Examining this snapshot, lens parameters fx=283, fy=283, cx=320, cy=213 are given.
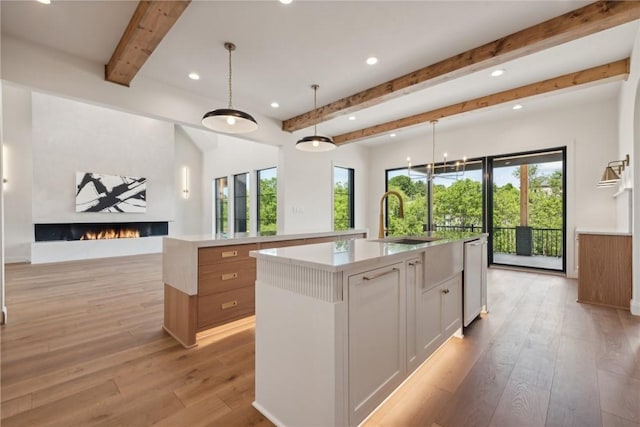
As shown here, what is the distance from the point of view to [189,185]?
9.43 metres

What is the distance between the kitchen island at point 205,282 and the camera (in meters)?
2.40

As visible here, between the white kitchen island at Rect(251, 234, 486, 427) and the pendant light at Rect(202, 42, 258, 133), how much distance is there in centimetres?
160

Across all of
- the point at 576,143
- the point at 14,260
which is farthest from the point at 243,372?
the point at 14,260

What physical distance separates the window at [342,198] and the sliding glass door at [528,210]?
315cm

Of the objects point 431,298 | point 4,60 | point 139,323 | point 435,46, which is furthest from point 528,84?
point 4,60

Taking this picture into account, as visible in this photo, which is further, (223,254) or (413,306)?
(223,254)

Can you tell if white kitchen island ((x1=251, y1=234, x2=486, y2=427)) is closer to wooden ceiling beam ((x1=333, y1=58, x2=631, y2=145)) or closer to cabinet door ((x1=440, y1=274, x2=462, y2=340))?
cabinet door ((x1=440, y1=274, x2=462, y2=340))

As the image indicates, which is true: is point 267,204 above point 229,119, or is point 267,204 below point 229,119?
below

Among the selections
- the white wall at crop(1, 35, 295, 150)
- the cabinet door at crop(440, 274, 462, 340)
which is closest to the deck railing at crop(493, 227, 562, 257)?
the cabinet door at crop(440, 274, 462, 340)

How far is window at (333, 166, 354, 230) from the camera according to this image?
6988 millimetres

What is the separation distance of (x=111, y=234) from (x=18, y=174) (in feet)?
7.20

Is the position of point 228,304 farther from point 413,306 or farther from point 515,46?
point 515,46

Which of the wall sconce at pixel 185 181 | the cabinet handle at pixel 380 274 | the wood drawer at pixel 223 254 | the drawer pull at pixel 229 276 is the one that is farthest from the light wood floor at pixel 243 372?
the wall sconce at pixel 185 181

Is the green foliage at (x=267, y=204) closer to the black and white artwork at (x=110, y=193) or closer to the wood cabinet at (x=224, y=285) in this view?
the black and white artwork at (x=110, y=193)
